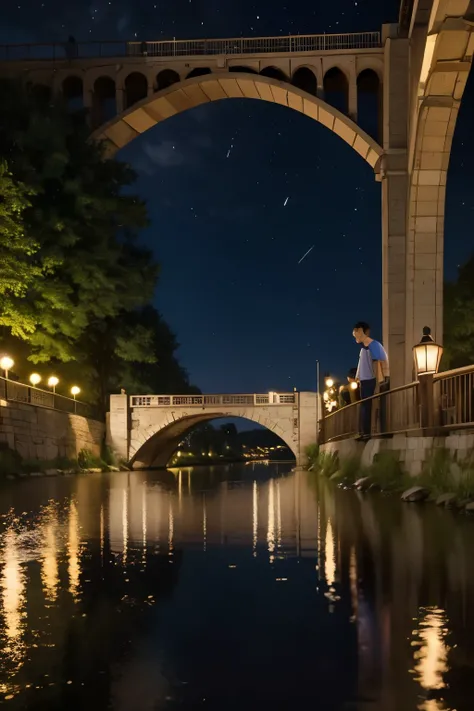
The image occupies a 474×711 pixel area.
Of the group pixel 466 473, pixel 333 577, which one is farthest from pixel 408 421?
pixel 333 577

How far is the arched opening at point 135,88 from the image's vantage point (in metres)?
35.2

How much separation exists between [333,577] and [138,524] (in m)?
3.62

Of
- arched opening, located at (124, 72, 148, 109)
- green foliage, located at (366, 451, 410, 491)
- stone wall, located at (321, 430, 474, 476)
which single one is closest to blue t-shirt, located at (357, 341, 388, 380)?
stone wall, located at (321, 430, 474, 476)

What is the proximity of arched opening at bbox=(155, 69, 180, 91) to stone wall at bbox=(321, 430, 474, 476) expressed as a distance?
2228 cm

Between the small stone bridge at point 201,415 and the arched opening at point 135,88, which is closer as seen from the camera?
the arched opening at point 135,88

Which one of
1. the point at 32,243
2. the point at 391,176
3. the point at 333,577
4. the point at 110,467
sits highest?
the point at 391,176

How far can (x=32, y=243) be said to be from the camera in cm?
2567

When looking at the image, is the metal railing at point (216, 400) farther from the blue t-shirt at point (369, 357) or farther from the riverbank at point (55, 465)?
the blue t-shirt at point (369, 357)

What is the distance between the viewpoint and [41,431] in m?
30.7

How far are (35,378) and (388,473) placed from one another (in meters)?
20.9

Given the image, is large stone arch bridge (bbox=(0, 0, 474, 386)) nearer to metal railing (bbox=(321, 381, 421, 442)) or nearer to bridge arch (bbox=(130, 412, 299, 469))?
metal railing (bbox=(321, 381, 421, 442))

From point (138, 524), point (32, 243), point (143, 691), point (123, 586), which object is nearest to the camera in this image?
point (143, 691)

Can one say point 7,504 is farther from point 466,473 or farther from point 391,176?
point 391,176

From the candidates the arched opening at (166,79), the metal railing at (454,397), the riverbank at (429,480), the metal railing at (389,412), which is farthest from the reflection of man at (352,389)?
the arched opening at (166,79)
